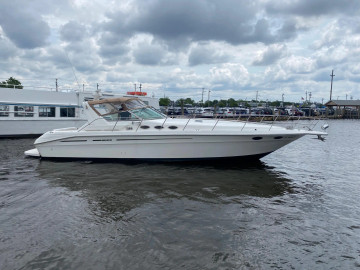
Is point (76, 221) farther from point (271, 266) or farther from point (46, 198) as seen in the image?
point (271, 266)

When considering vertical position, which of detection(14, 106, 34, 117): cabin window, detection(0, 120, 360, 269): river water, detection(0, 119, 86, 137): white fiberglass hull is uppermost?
detection(14, 106, 34, 117): cabin window

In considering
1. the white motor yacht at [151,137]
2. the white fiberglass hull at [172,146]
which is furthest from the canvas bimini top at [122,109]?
the white fiberglass hull at [172,146]

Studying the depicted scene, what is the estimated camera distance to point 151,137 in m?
11.1

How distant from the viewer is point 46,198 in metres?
7.83

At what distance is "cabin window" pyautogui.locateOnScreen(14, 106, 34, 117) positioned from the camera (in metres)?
20.5

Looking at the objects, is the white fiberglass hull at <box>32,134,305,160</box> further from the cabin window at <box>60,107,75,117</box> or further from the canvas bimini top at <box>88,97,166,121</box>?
the cabin window at <box>60,107,75,117</box>

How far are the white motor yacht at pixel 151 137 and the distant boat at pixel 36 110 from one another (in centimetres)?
785

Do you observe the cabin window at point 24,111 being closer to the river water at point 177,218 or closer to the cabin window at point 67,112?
the cabin window at point 67,112

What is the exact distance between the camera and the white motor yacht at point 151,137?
1088 cm

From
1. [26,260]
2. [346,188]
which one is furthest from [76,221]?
[346,188]

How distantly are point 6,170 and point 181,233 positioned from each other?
27.1 ft

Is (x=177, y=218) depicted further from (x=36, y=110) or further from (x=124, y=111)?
(x=36, y=110)

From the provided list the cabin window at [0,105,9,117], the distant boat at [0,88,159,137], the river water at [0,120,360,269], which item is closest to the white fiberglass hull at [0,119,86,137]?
the distant boat at [0,88,159,137]

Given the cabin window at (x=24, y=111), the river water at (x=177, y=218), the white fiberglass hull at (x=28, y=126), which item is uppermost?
the cabin window at (x=24, y=111)
